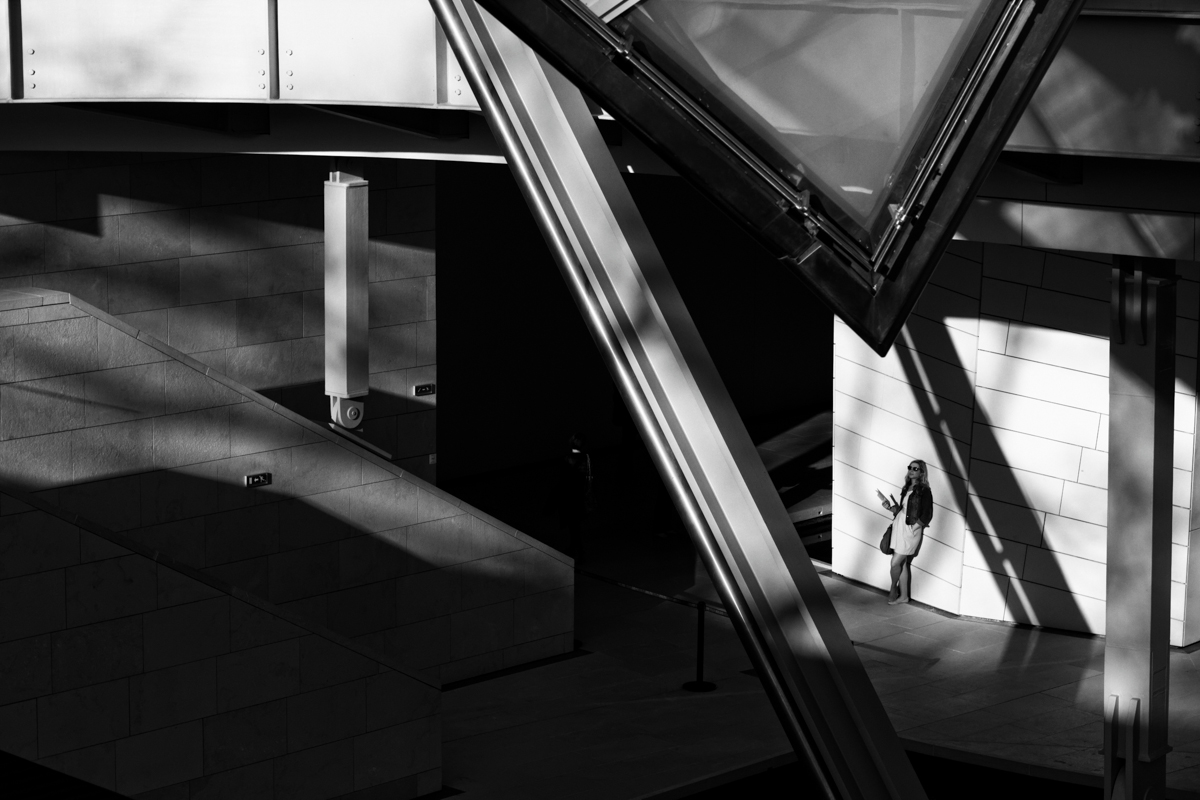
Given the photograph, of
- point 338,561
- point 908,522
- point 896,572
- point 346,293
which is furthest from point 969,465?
point 346,293

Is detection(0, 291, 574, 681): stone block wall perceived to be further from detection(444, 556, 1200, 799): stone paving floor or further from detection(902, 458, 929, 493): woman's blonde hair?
detection(902, 458, 929, 493): woman's blonde hair

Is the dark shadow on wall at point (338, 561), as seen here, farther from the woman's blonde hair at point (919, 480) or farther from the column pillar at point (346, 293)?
the woman's blonde hair at point (919, 480)

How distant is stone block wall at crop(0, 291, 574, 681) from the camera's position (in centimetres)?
1289

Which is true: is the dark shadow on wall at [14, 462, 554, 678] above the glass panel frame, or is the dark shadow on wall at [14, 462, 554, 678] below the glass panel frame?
below

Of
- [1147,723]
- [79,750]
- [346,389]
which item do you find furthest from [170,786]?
[1147,723]

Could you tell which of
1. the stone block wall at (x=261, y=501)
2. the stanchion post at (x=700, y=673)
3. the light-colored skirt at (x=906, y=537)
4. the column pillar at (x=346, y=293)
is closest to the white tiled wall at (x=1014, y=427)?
the light-colored skirt at (x=906, y=537)

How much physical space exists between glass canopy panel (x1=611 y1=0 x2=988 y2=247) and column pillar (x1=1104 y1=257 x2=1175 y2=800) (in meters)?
6.15

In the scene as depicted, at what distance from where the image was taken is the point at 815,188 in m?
4.48

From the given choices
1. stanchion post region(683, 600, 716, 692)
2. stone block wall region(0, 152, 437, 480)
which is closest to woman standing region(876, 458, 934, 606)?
stanchion post region(683, 600, 716, 692)

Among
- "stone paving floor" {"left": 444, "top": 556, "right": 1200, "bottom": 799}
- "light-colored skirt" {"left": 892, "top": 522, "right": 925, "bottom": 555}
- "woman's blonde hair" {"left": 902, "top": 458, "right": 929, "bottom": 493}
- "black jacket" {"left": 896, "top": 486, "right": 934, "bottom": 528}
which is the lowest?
"stone paving floor" {"left": 444, "top": 556, "right": 1200, "bottom": 799}

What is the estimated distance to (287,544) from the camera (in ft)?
48.6

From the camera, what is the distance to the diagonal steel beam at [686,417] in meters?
6.11

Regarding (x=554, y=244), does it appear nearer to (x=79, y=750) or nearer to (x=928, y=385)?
(x=79, y=750)

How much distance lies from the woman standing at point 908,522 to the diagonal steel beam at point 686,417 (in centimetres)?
1042
